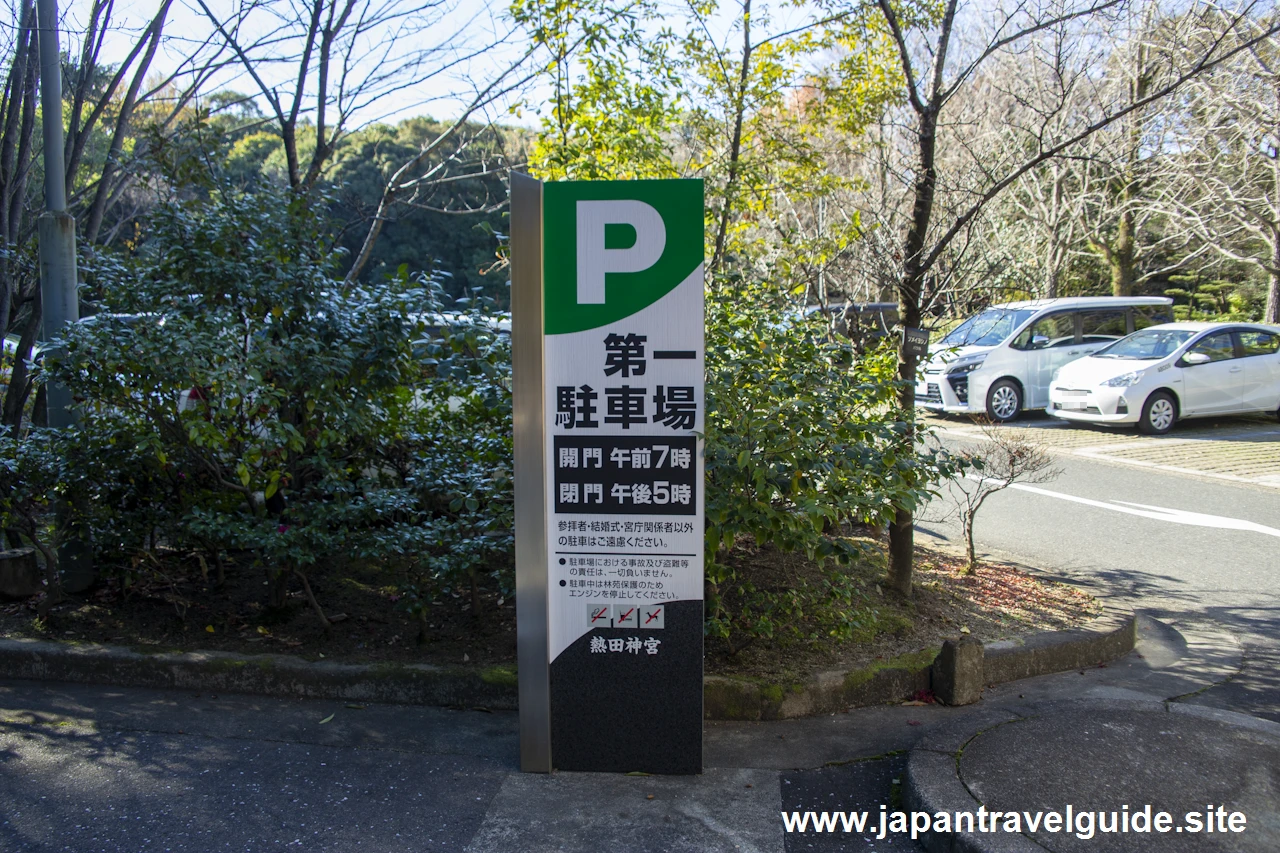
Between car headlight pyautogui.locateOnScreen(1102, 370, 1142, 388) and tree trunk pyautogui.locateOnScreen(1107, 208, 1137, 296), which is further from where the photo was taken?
tree trunk pyautogui.locateOnScreen(1107, 208, 1137, 296)

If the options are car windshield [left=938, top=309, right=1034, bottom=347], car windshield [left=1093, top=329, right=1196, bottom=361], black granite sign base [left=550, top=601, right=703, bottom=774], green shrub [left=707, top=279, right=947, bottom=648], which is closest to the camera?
black granite sign base [left=550, top=601, right=703, bottom=774]

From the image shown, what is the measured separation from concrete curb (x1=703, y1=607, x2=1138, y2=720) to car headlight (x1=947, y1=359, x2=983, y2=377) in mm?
9896

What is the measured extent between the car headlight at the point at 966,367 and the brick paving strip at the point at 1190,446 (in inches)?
32.6

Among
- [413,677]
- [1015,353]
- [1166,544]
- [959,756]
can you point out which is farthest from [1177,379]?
[413,677]

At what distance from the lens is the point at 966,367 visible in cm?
1441

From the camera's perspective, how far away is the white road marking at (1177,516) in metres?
7.99

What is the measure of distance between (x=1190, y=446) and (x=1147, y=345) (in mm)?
2104

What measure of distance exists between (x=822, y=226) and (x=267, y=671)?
867cm

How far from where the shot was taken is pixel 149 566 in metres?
5.07

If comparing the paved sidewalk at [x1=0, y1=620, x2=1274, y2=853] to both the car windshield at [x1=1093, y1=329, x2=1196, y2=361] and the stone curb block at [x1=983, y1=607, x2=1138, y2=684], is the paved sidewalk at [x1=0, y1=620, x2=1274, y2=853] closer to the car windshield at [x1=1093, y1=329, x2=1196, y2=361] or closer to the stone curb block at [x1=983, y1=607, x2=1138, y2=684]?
the stone curb block at [x1=983, y1=607, x2=1138, y2=684]

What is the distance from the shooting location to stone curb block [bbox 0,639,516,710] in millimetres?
4336

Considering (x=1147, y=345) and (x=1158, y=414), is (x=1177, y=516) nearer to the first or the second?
(x=1158, y=414)

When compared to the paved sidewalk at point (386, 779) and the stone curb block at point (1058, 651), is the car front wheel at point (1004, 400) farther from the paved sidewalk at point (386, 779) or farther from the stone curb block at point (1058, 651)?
the paved sidewalk at point (386, 779)

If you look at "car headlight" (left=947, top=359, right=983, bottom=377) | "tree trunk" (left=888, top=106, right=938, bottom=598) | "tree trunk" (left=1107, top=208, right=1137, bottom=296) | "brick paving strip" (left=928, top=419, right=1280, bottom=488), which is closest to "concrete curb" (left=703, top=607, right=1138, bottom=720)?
"tree trunk" (left=888, top=106, right=938, bottom=598)
